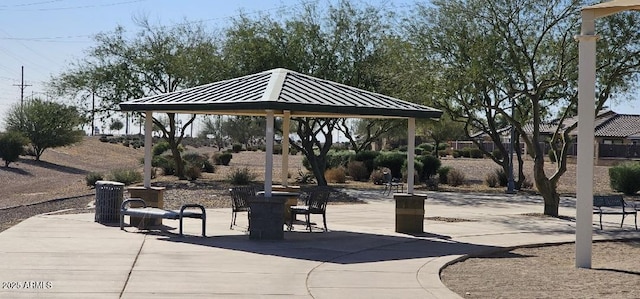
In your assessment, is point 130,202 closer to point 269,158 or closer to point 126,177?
point 269,158

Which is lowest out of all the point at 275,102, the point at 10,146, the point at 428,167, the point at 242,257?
the point at 242,257

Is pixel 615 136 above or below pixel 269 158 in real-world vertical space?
above

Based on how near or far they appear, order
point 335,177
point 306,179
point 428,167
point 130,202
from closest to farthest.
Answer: point 130,202 < point 306,179 < point 335,177 < point 428,167

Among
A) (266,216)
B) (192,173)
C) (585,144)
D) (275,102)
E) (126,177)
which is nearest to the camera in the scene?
(585,144)

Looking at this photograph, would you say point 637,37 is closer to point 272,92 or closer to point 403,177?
point 272,92

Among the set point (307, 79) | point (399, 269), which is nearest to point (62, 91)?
point (307, 79)

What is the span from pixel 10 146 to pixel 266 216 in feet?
127

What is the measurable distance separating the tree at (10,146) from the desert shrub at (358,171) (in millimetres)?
21465

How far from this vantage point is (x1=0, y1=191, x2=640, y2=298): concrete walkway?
33.5ft

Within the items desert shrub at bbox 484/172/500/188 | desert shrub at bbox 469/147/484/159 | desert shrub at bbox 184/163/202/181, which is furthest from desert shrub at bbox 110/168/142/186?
desert shrub at bbox 469/147/484/159

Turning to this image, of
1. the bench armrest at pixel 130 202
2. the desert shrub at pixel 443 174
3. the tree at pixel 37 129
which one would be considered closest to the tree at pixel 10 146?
the tree at pixel 37 129

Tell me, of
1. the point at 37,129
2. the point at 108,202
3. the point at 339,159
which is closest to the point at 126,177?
the point at 339,159

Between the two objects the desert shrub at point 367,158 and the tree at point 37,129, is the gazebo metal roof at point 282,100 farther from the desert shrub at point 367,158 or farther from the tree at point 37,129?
the tree at point 37,129

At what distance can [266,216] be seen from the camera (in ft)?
50.5
